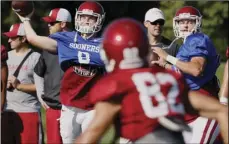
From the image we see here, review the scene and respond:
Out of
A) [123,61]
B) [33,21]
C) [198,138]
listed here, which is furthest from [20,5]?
[33,21]

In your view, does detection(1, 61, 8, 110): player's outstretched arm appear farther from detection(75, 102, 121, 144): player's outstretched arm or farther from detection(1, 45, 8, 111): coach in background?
detection(75, 102, 121, 144): player's outstretched arm

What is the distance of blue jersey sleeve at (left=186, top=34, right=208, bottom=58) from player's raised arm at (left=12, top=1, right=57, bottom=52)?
4.10 feet

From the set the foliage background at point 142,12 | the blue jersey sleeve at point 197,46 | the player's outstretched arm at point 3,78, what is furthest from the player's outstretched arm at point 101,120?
the foliage background at point 142,12

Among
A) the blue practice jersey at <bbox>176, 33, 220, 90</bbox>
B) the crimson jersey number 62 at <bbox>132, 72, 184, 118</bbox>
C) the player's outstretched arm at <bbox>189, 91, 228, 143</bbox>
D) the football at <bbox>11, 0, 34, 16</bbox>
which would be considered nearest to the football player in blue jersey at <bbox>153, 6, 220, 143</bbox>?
the blue practice jersey at <bbox>176, 33, 220, 90</bbox>

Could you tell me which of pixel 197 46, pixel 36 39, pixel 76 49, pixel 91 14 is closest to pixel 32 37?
pixel 36 39

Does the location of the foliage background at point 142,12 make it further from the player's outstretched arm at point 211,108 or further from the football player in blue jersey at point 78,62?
the player's outstretched arm at point 211,108

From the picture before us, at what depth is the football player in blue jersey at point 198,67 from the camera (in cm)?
638

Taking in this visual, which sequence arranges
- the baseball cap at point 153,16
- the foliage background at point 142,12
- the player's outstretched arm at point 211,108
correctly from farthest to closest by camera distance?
1. the foliage background at point 142,12
2. the baseball cap at point 153,16
3. the player's outstretched arm at point 211,108

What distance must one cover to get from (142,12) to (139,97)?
28915 mm

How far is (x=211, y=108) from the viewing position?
14.2 feet

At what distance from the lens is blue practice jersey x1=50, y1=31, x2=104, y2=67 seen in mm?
6934

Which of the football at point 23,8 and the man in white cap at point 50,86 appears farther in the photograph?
the man in white cap at point 50,86

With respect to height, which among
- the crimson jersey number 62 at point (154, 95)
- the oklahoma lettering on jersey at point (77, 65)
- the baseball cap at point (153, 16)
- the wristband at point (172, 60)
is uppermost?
the crimson jersey number 62 at point (154, 95)

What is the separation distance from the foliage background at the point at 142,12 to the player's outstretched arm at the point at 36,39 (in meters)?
22.4
